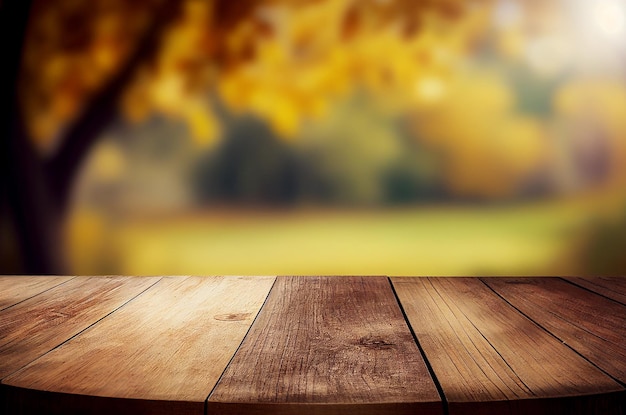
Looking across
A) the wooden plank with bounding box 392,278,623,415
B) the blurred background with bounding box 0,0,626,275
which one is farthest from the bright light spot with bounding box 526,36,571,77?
the wooden plank with bounding box 392,278,623,415

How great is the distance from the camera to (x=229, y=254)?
187 centimetres

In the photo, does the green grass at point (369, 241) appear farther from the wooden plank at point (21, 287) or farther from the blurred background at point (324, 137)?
the wooden plank at point (21, 287)

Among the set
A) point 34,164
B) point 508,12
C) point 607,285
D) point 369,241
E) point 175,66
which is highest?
point 508,12

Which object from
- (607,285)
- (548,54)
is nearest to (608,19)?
(548,54)

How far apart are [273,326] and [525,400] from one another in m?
0.49

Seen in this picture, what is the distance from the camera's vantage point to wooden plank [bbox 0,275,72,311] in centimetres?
141

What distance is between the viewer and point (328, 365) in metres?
0.89

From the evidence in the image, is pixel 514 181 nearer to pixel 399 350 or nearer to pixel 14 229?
pixel 399 350

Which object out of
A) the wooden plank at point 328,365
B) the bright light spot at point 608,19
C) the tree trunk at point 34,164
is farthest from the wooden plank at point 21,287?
the bright light spot at point 608,19

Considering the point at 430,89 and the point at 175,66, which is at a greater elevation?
the point at 175,66

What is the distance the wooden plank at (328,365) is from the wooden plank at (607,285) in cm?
52

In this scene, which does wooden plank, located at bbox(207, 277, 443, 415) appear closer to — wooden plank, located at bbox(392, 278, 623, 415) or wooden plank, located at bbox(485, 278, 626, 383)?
wooden plank, located at bbox(392, 278, 623, 415)

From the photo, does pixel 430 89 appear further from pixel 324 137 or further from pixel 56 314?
pixel 56 314

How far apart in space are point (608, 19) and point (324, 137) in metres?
0.86
